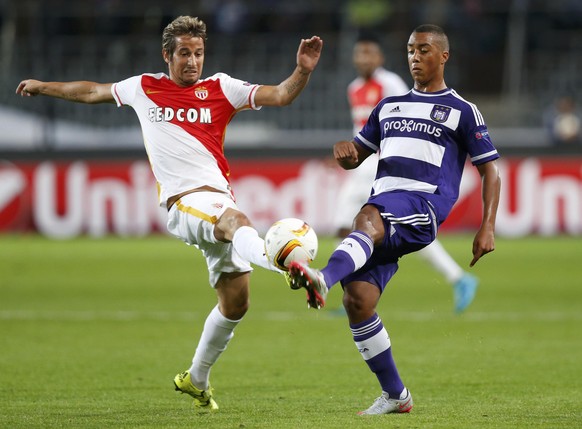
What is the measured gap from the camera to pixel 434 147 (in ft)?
19.9

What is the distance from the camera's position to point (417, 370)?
786 centimetres

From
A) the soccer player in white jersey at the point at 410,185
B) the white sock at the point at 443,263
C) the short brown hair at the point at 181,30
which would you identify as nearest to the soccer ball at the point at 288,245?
the soccer player in white jersey at the point at 410,185

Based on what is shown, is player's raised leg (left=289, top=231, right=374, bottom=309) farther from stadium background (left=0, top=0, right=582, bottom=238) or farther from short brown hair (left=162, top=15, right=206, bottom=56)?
stadium background (left=0, top=0, right=582, bottom=238)

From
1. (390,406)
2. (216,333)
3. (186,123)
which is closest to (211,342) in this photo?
(216,333)

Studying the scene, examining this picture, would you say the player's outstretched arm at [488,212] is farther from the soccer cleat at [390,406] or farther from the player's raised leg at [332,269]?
the soccer cleat at [390,406]

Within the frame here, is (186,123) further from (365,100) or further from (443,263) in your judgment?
(365,100)

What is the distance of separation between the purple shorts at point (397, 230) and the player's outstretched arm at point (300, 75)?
79 cm

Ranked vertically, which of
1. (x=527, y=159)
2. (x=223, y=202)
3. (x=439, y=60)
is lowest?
(x=527, y=159)

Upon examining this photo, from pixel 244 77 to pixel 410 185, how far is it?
16018 mm

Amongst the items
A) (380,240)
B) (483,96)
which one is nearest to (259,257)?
(380,240)

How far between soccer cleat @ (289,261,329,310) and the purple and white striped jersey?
110cm

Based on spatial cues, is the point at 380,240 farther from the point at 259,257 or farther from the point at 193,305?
the point at 193,305

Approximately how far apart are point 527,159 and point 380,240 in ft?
43.5

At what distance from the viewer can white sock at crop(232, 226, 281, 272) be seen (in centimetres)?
552
